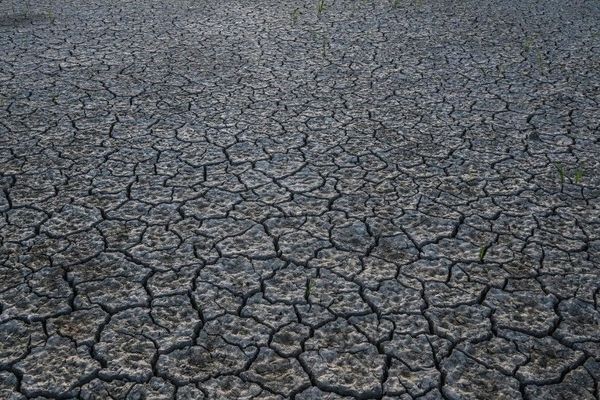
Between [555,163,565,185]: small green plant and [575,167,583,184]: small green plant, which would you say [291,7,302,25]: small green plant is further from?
[575,167,583,184]: small green plant

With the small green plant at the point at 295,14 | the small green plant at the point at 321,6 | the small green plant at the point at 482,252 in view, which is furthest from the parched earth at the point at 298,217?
the small green plant at the point at 321,6

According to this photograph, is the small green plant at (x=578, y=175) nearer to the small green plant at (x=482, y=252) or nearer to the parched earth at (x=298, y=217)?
the parched earth at (x=298, y=217)

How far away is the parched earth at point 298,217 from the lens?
2.58 meters

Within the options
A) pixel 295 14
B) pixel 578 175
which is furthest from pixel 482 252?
pixel 295 14

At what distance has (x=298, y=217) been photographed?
3.56 m

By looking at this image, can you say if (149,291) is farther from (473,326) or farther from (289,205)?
(473,326)

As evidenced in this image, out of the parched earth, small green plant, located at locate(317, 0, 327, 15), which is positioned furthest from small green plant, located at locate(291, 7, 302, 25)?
the parched earth

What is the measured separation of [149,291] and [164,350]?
1.38 ft

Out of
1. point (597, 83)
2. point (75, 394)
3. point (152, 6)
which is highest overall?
point (597, 83)

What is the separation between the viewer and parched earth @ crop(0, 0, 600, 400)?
8.46 ft

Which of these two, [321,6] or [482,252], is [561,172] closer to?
[482,252]

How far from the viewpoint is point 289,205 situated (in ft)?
12.0

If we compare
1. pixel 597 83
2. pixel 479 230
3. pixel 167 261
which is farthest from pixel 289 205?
pixel 597 83

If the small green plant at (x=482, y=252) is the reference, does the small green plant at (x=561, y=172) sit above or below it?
above
